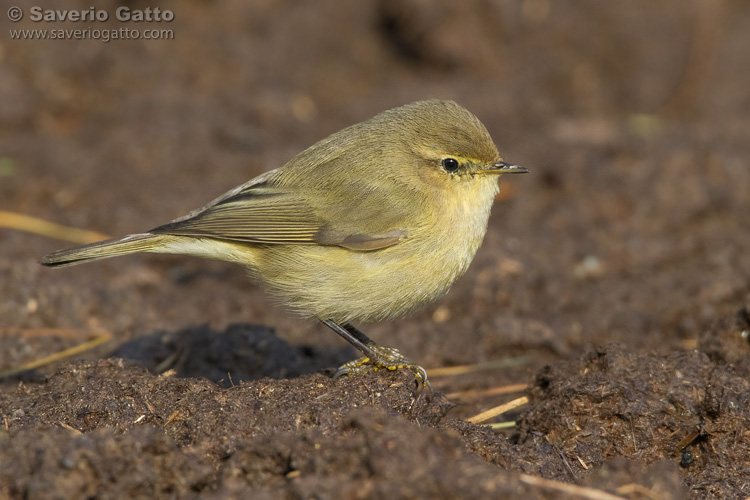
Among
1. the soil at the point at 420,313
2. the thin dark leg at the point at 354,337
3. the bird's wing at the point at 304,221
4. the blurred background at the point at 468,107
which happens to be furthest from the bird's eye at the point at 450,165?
the blurred background at the point at 468,107

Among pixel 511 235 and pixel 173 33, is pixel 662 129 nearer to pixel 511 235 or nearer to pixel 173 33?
pixel 511 235

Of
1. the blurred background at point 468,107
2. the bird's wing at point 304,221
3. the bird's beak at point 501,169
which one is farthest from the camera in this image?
the blurred background at point 468,107

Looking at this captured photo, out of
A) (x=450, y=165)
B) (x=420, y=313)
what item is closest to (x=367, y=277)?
(x=450, y=165)

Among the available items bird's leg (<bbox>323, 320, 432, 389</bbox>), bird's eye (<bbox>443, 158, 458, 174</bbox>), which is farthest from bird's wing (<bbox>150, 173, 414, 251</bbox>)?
bird's leg (<bbox>323, 320, 432, 389</bbox>)

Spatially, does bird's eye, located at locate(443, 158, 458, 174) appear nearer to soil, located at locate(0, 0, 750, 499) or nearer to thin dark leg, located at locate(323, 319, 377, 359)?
thin dark leg, located at locate(323, 319, 377, 359)

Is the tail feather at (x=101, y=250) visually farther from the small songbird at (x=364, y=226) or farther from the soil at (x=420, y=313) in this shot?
the soil at (x=420, y=313)

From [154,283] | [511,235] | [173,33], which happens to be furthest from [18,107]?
[511,235]

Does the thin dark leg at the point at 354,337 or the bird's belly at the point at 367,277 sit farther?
the thin dark leg at the point at 354,337

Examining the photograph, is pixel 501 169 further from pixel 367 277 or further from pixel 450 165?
pixel 367 277
